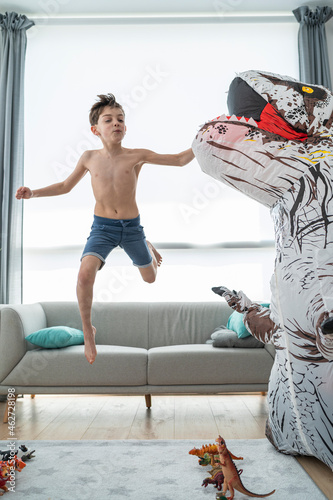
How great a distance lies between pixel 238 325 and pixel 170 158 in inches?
55.9

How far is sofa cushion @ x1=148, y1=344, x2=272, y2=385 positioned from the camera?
3.09m

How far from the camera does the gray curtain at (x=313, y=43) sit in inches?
171

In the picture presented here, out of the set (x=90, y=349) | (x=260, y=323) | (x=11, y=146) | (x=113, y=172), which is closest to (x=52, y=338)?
(x=90, y=349)

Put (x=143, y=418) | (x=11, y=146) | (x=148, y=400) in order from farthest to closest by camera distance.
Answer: (x=11, y=146) < (x=148, y=400) < (x=143, y=418)

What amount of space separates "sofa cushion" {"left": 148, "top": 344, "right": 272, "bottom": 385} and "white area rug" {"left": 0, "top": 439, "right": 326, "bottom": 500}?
2.31 feet

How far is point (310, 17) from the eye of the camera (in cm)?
436

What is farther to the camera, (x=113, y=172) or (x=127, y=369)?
(x=127, y=369)

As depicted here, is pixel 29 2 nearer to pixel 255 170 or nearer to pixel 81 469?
pixel 255 170

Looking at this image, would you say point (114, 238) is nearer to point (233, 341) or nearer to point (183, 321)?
point (233, 341)

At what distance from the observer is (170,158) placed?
7.86ft

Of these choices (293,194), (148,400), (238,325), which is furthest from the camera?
(238,325)

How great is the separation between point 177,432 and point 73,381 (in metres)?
0.82

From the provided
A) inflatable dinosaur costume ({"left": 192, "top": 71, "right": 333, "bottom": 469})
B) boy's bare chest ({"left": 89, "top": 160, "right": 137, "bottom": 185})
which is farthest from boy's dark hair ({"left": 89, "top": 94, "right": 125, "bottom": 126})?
inflatable dinosaur costume ({"left": 192, "top": 71, "right": 333, "bottom": 469})

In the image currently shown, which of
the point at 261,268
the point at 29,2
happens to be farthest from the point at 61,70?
the point at 261,268
